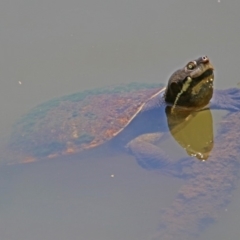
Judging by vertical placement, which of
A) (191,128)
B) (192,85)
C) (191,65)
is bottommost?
(191,128)

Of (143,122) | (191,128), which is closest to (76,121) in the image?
(143,122)

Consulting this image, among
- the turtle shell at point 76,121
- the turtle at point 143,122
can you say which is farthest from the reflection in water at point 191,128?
the turtle shell at point 76,121

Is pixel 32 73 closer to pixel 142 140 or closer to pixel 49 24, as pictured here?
pixel 49 24

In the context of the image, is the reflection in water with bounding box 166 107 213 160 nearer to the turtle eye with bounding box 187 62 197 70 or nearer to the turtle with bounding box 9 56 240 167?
the turtle with bounding box 9 56 240 167

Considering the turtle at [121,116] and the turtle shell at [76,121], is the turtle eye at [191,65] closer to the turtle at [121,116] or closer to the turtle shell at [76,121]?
the turtle at [121,116]

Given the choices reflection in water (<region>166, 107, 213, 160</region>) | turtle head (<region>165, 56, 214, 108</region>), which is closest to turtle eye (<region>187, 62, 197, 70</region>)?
turtle head (<region>165, 56, 214, 108</region>)

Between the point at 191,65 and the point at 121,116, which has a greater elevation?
the point at 191,65

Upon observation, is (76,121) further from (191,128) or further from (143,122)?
(191,128)
